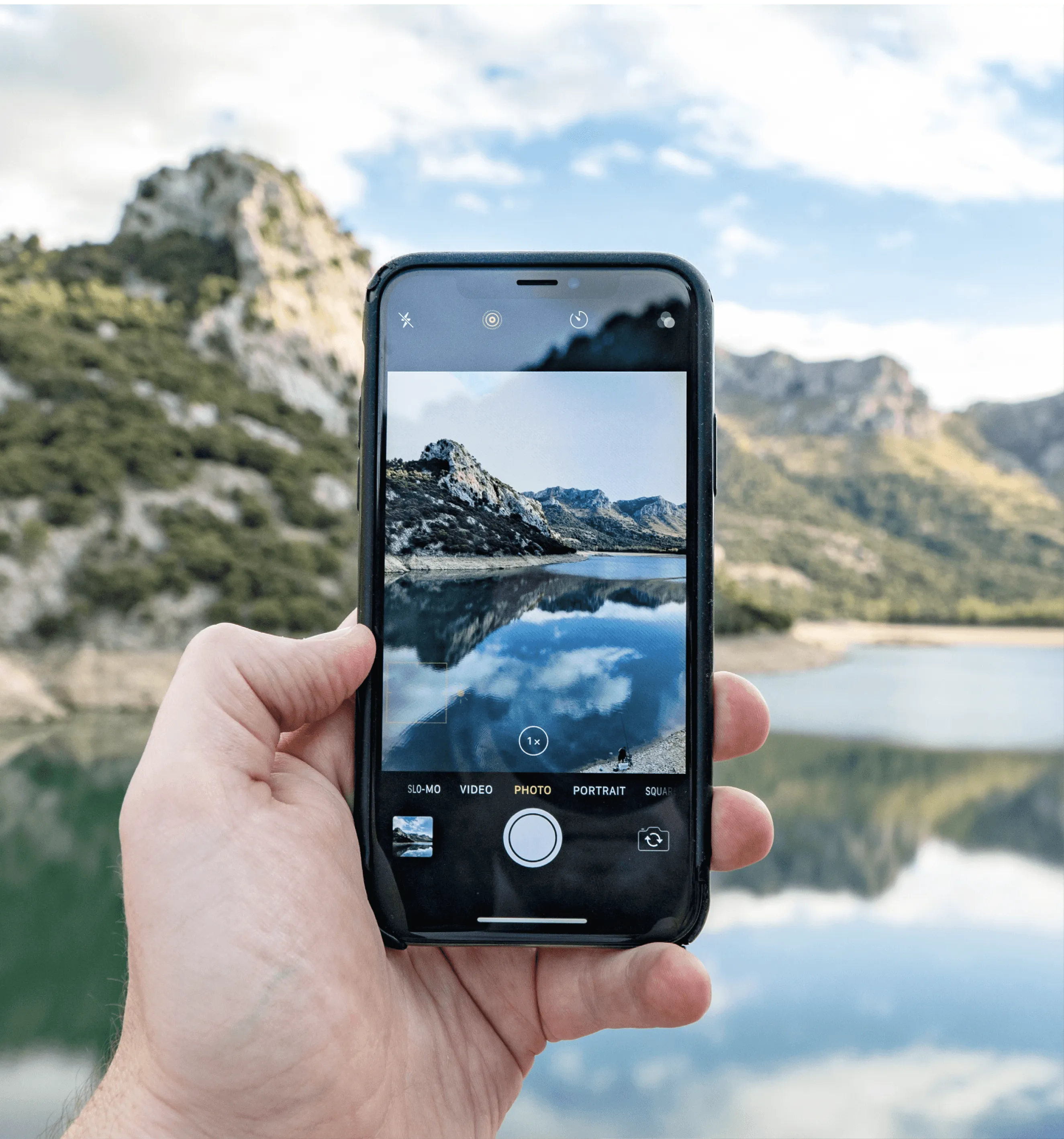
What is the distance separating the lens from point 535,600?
3.34 ft

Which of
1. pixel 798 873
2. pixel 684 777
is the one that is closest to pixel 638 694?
pixel 684 777

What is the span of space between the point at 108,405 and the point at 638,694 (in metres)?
13.7

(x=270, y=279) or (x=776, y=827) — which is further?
(x=270, y=279)

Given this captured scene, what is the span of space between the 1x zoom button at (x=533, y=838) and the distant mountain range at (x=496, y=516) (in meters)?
0.30

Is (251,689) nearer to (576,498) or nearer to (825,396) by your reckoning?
(576,498)

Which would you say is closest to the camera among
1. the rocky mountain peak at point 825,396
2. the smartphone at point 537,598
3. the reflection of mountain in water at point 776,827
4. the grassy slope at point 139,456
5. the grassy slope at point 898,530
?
the smartphone at point 537,598

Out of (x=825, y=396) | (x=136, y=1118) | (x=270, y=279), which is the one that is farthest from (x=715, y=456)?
(x=825, y=396)

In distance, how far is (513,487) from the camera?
102 centimetres

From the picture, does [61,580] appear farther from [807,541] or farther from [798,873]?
[807,541]

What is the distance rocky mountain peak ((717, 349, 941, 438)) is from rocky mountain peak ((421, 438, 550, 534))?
92.6ft

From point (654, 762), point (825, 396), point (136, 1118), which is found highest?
point (825, 396)

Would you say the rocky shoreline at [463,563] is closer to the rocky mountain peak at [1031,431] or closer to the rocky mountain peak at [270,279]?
the rocky mountain peak at [270,279]

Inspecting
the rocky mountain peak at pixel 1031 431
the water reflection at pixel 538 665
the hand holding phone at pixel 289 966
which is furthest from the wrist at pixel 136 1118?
the rocky mountain peak at pixel 1031 431

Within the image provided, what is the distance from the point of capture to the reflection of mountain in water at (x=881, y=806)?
5.93 m
